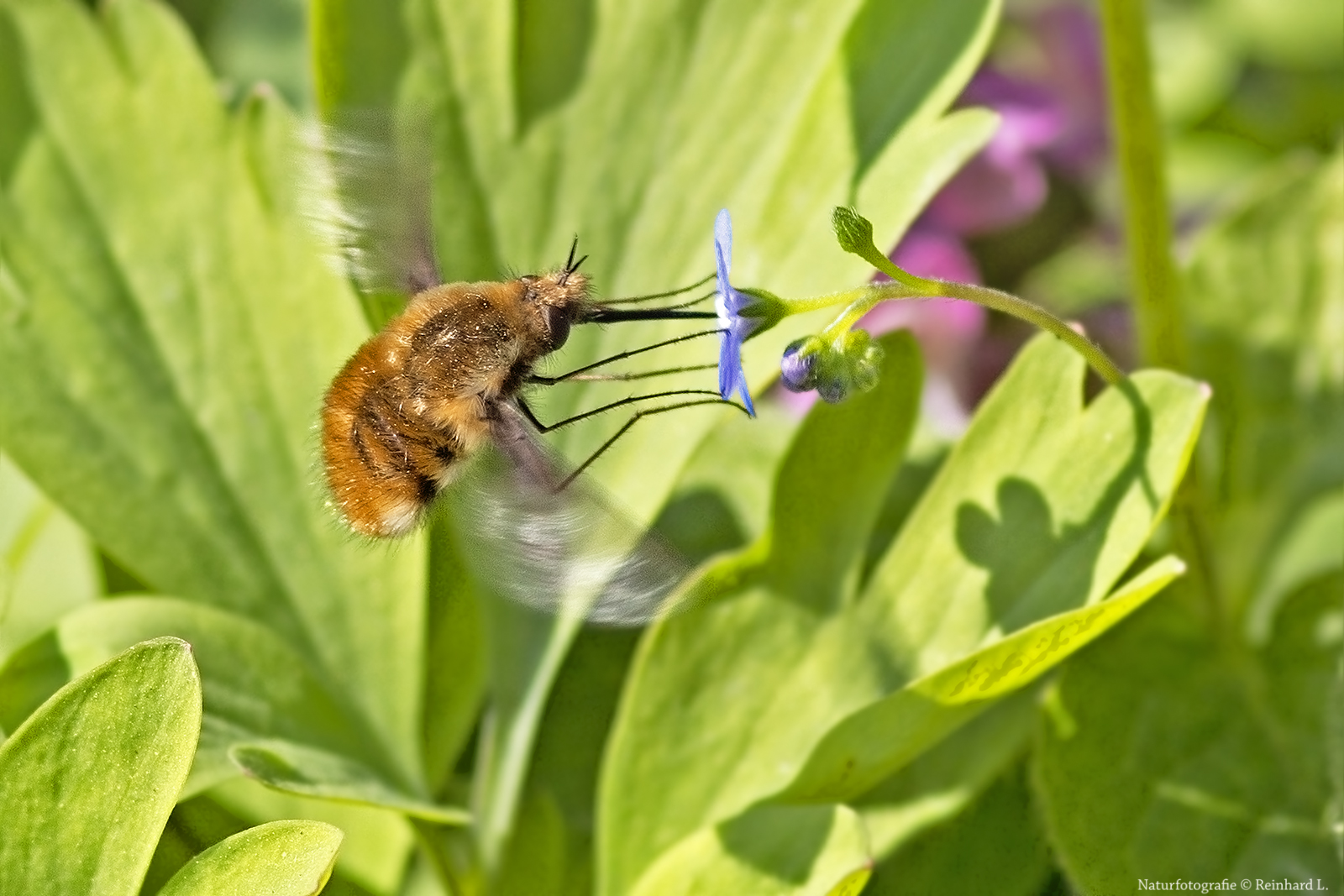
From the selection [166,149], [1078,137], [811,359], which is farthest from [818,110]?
[1078,137]

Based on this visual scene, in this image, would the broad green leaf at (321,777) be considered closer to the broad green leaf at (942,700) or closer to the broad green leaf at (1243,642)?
the broad green leaf at (942,700)

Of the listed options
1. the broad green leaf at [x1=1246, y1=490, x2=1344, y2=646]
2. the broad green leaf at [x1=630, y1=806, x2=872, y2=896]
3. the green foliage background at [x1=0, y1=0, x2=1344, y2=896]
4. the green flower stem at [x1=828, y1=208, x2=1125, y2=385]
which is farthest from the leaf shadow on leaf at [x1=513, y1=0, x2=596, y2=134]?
the broad green leaf at [x1=1246, y1=490, x2=1344, y2=646]

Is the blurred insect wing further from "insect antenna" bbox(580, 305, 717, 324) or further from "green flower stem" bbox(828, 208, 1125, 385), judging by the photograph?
"green flower stem" bbox(828, 208, 1125, 385)

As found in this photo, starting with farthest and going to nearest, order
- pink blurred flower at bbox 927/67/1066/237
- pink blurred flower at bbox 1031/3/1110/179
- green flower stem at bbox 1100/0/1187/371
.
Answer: pink blurred flower at bbox 1031/3/1110/179 → pink blurred flower at bbox 927/67/1066/237 → green flower stem at bbox 1100/0/1187/371

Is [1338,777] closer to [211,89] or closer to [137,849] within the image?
[137,849]

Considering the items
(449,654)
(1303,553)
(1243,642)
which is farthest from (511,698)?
(1303,553)
